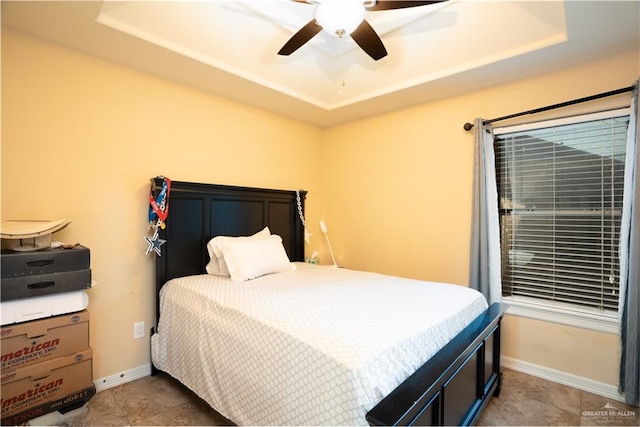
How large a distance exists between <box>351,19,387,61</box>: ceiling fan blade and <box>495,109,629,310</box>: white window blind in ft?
4.52

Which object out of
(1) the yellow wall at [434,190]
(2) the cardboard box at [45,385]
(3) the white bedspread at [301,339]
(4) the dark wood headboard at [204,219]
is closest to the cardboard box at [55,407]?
(2) the cardboard box at [45,385]

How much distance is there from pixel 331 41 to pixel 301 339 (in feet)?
7.77

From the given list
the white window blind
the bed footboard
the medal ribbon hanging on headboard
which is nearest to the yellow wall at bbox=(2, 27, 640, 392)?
the medal ribbon hanging on headboard

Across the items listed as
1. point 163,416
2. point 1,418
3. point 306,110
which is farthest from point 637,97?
point 1,418

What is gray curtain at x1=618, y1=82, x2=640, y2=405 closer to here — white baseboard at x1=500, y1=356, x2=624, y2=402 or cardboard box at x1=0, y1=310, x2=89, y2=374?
white baseboard at x1=500, y1=356, x2=624, y2=402

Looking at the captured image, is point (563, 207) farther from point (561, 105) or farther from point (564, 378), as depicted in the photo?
point (564, 378)

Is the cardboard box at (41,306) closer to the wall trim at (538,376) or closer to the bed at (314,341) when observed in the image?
the bed at (314,341)

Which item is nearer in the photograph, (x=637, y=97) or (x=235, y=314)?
(x=235, y=314)

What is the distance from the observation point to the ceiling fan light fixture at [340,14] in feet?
5.14

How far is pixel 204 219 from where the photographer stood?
106 inches

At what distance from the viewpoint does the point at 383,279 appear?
2.41 m

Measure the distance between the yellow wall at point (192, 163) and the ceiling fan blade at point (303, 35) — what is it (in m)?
1.16

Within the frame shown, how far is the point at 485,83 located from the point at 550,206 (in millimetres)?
1147

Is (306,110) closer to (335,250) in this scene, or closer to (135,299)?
(335,250)
